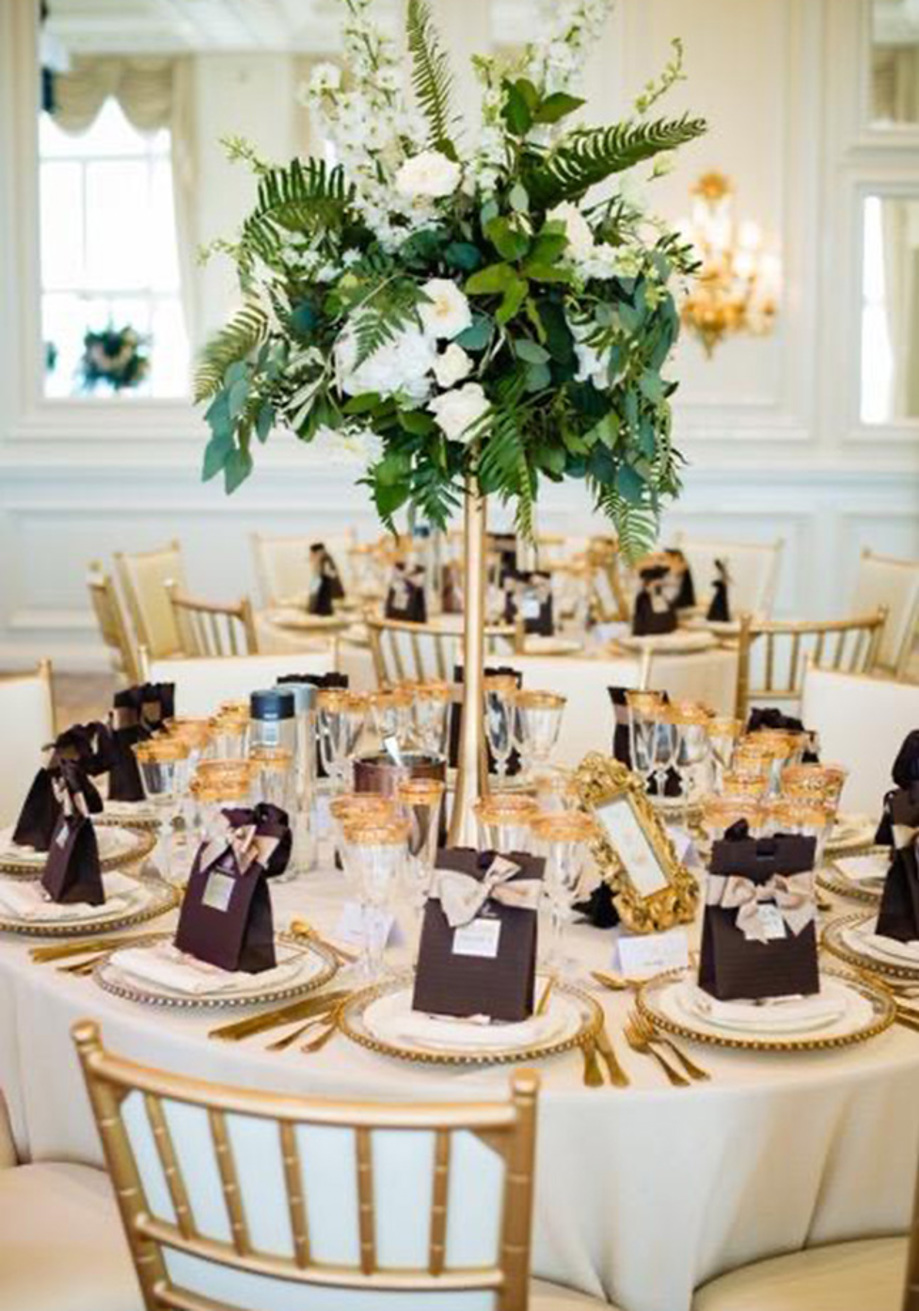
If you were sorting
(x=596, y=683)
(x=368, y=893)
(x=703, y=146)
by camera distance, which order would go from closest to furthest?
(x=368, y=893) → (x=596, y=683) → (x=703, y=146)

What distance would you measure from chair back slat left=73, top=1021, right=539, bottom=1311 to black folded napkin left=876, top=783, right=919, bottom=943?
96cm

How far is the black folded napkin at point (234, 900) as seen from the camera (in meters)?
2.18

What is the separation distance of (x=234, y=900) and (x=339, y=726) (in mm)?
721

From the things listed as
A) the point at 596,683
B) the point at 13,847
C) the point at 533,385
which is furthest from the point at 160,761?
the point at 596,683

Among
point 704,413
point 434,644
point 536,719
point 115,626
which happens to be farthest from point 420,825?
point 704,413

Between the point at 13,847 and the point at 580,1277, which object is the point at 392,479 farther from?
the point at 580,1277

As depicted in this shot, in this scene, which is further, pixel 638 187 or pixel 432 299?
pixel 638 187

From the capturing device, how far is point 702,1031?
198cm

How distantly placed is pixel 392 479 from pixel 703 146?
6.75 meters

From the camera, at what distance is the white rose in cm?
236

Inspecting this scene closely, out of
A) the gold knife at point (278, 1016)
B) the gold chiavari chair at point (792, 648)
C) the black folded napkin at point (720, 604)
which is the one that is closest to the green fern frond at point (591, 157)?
the gold knife at point (278, 1016)

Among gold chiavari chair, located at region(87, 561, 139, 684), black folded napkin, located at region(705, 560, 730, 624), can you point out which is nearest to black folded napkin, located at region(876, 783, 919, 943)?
black folded napkin, located at region(705, 560, 730, 624)

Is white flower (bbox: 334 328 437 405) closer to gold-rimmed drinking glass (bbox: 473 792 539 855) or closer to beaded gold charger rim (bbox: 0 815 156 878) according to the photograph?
gold-rimmed drinking glass (bbox: 473 792 539 855)

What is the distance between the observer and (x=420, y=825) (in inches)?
92.5
